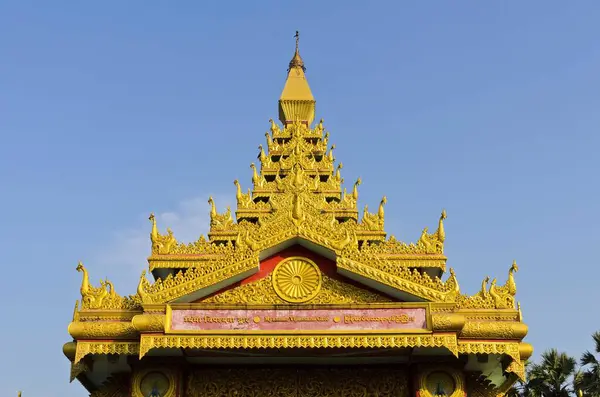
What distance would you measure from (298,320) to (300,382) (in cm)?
168

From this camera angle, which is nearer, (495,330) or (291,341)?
(291,341)

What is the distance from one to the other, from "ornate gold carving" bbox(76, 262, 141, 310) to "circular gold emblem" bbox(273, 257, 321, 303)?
282 centimetres

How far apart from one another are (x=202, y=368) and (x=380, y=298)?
385 cm

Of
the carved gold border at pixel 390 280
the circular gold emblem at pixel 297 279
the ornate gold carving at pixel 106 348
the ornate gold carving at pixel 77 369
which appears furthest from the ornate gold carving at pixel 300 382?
the ornate gold carving at pixel 77 369

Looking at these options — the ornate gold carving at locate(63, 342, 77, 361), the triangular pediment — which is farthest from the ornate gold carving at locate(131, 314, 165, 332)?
the ornate gold carving at locate(63, 342, 77, 361)

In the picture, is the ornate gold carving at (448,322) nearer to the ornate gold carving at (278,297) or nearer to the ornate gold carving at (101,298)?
the ornate gold carving at (278,297)

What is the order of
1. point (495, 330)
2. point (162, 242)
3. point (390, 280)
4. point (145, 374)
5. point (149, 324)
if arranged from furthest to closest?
point (162, 242)
point (145, 374)
point (495, 330)
point (390, 280)
point (149, 324)

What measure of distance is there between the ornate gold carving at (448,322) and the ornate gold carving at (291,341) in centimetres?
15

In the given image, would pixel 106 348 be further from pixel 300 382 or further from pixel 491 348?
pixel 491 348

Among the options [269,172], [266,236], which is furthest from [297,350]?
[269,172]

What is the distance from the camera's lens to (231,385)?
15344mm

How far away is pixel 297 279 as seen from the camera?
15.0 metres

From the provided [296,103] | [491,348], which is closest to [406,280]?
[491,348]

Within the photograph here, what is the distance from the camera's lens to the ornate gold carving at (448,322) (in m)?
14.0
